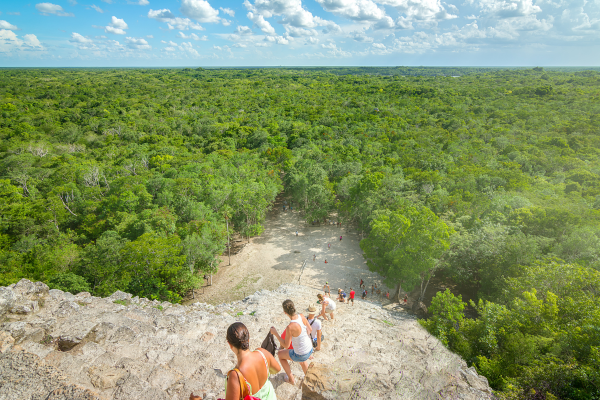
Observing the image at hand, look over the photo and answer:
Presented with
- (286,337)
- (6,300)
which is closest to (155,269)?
(6,300)

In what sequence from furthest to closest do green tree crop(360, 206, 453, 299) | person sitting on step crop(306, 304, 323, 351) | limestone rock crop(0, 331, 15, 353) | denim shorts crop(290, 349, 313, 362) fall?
green tree crop(360, 206, 453, 299), person sitting on step crop(306, 304, 323, 351), limestone rock crop(0, 331, 15, 353), denim shorts crop(290, 349, 313, 362)

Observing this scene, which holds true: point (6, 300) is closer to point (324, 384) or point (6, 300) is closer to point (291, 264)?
point (324, 384)

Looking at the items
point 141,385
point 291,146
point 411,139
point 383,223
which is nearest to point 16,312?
point 141,385

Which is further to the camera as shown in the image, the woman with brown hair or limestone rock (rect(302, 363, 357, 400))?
limestone rock (rect(302, 363, 357, 400))

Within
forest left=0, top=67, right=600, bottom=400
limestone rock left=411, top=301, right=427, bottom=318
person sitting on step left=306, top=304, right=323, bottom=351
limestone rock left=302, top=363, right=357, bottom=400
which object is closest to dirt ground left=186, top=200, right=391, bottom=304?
forest left=0, top=67, right=600, bottom=400

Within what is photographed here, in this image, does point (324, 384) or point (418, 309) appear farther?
point (418, 309)

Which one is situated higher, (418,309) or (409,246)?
(409,246)

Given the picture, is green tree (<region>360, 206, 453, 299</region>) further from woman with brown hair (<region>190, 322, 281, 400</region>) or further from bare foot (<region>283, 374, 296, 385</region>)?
woman with brown hair (<region>190, 322, 281, 400</region>)
